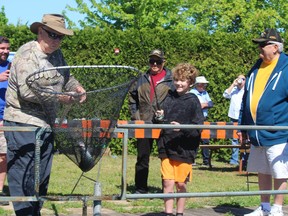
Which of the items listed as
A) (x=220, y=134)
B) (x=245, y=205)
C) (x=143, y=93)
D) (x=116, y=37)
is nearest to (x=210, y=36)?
(x=116, y=37)

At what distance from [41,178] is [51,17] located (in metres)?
1.29

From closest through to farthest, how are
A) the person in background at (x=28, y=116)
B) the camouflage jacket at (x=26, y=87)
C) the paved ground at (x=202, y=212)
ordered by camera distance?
the camouflage jacket at (x=26, y=87) → the person in background at (x=28, y=116) → the paved ground at (x=202, y=212)

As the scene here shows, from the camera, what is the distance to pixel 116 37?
1555 cm

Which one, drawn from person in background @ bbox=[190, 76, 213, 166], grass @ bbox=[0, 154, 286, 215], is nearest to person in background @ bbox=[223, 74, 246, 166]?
person in background @ bbox=[190, 76, 213, 166]

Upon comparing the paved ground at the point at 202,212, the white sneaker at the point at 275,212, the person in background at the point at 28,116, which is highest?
the person in background at the point at 28,116

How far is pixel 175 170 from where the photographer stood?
24.4 feet

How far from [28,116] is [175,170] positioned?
2.08 m

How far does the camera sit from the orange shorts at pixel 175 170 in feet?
24.2

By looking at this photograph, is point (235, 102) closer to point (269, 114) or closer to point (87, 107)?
point (269, 114)

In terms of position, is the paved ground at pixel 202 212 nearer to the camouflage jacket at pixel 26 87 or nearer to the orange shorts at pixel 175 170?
the orange shorts at pixel 175 170

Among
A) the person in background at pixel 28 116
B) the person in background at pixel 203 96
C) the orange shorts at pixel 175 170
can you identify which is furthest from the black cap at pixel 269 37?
the person in background at pixel 203 96

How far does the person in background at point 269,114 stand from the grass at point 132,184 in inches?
44.5

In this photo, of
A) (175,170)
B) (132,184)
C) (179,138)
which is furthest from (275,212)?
(132,184)

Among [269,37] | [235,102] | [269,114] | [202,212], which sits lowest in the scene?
[202,212]
